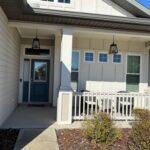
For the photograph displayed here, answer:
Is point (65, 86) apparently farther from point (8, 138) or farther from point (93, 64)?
point (93, 64)

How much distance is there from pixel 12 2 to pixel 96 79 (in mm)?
6083

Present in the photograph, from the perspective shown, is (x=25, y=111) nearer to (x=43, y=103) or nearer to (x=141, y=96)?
(x=43, y=103)

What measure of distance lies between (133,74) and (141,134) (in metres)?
6.41

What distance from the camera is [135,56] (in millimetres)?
11648

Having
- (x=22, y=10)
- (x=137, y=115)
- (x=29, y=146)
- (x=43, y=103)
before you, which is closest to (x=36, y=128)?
(x=29, y=146)

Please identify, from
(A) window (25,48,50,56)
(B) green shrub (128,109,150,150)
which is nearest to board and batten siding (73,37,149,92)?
(A) window (25,48,50,56)

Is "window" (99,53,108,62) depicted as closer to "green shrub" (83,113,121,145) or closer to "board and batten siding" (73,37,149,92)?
"board and batten siding" (73,37,149,92)

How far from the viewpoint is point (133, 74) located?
1161cm

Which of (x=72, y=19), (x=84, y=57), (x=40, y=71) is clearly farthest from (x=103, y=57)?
(x=72, y=19)

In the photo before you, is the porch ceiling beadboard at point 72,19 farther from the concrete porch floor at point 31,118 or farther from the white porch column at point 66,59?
the concrete porch floor at point 31,118

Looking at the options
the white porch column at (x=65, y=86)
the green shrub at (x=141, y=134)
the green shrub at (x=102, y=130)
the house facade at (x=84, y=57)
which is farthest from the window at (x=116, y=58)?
the green shrub at (x=102, y=130)

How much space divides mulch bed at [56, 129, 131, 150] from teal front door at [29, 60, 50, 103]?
215 inches

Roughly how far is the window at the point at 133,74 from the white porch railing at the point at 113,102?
8.45ft

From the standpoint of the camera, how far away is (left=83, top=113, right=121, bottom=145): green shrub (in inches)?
221
